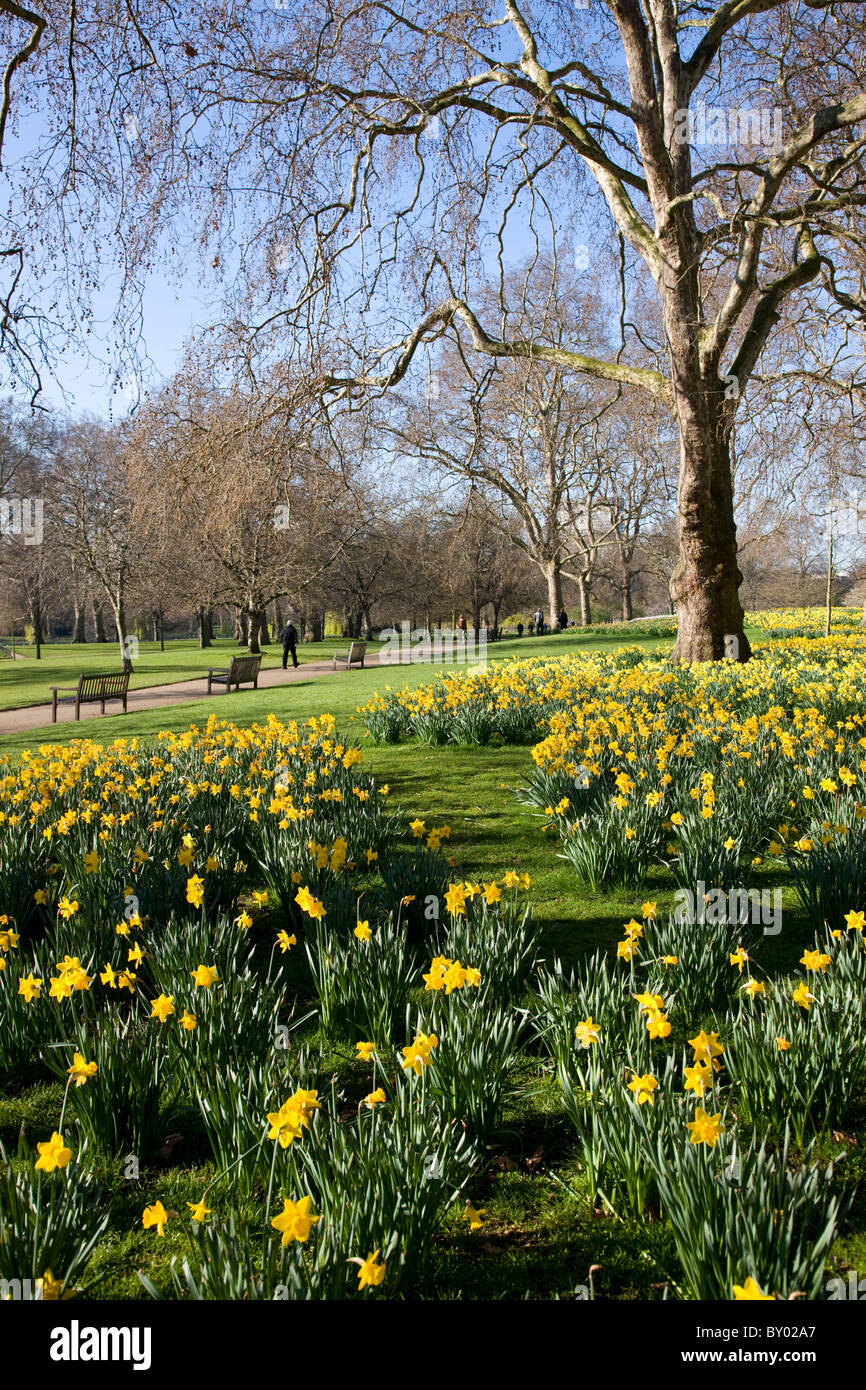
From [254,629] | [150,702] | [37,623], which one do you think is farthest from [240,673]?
[37,623]

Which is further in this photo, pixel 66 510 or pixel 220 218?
pixel 66 510

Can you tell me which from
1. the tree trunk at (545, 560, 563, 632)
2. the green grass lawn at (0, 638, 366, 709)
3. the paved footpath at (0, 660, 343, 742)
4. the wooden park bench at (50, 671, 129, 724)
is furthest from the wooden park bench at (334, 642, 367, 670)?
the tree trunk at (545, 560, 563, 632)

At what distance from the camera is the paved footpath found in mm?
13180

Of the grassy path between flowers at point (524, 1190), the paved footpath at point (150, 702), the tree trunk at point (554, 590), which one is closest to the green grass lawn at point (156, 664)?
the paved footpath at point (150, 702)

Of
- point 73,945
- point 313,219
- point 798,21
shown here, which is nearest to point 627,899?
point 73,945

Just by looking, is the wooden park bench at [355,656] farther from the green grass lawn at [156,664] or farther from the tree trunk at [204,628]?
the tree trunk at [204,628]

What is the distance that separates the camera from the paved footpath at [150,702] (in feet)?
43.2

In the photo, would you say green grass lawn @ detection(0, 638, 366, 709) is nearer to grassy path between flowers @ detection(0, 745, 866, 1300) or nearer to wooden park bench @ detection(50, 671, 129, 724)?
wooden park bench @ detection(50, 671, 129, 724)

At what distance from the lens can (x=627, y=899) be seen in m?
3.89

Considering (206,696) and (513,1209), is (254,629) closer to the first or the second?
(206,696)

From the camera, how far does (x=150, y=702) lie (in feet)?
54.4

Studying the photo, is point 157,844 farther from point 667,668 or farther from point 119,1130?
point 667,668

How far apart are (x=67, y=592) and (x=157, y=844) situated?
43474 mm

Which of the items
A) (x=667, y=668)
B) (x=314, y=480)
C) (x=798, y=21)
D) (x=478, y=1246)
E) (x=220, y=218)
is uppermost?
(x=798, y=21)
